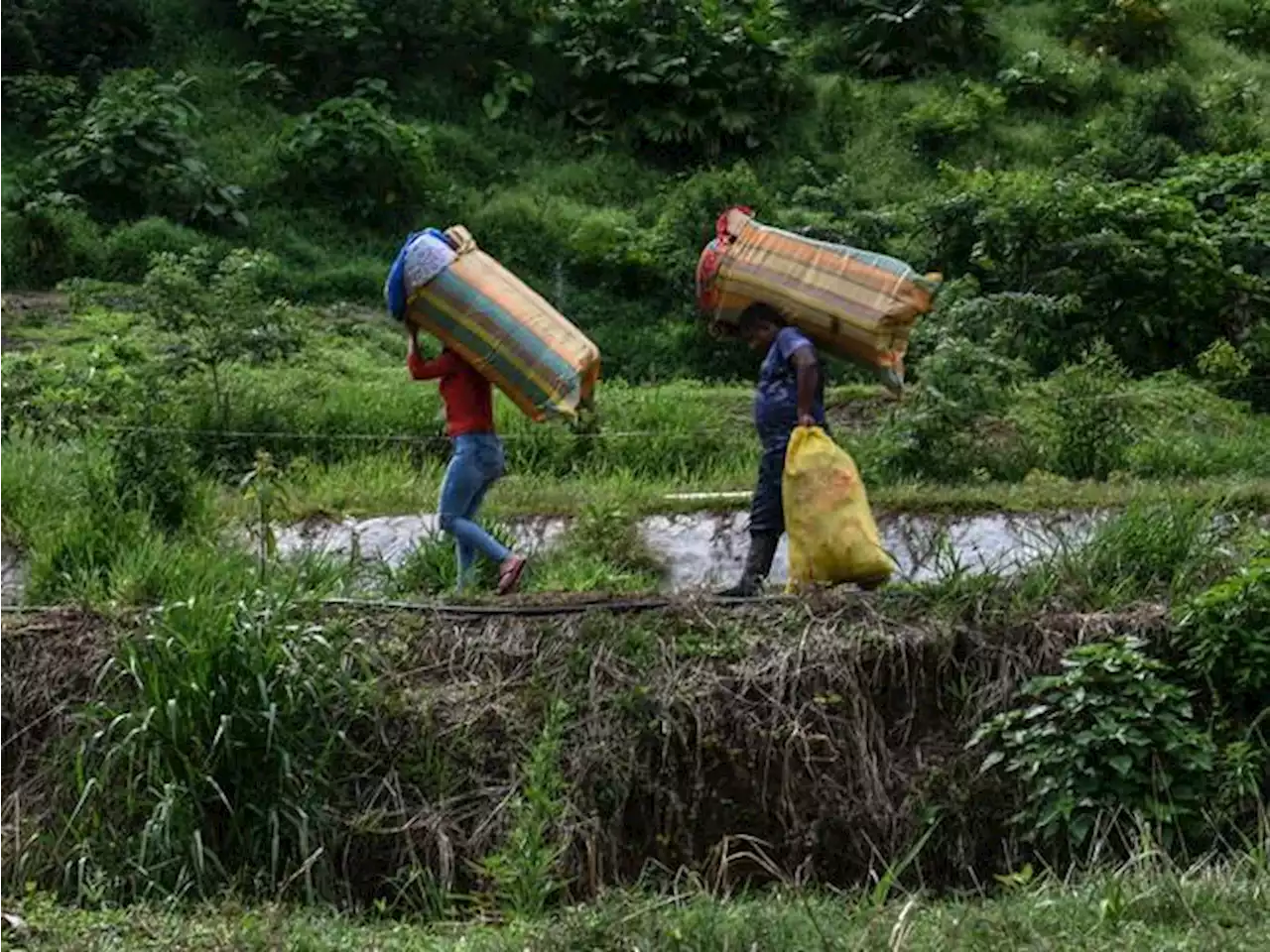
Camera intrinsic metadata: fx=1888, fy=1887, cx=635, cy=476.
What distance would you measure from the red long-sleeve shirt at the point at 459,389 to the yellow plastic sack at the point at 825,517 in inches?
53.3

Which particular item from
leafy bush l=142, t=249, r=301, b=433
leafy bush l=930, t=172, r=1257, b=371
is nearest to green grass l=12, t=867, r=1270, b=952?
leafy bush l=142, t=249, r=301, b=433

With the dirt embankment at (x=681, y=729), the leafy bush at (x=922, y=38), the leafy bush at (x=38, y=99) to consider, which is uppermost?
the leafy bush at (x=922, y=38)

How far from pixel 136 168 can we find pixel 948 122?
23.3 ft

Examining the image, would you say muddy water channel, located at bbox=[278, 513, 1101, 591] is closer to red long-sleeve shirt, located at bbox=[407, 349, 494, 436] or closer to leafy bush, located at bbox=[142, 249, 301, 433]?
red long-sleeve shirt, located at bbox=[407, 349, 494, 436]

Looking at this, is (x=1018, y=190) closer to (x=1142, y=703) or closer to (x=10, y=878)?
(x=1142, y=703)

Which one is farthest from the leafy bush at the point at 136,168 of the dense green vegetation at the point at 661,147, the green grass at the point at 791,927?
the green grass at the point at 791,927

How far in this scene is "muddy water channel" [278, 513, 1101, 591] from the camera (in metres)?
8.80

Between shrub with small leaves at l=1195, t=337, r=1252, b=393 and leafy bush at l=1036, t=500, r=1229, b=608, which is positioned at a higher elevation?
leafy bush at l=1036, t=500, r=1229, b=608

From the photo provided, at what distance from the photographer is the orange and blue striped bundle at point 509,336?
7785mm

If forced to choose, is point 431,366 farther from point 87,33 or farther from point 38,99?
point 87,33

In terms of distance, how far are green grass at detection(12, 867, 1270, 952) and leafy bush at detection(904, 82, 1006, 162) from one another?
11908 millimetres

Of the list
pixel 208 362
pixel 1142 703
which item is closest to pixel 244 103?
pixel 208 362

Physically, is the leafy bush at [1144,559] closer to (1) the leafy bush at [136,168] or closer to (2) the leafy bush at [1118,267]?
(2) the leafy bush at [1118,267]

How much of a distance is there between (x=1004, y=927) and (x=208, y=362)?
6837 millimetres
